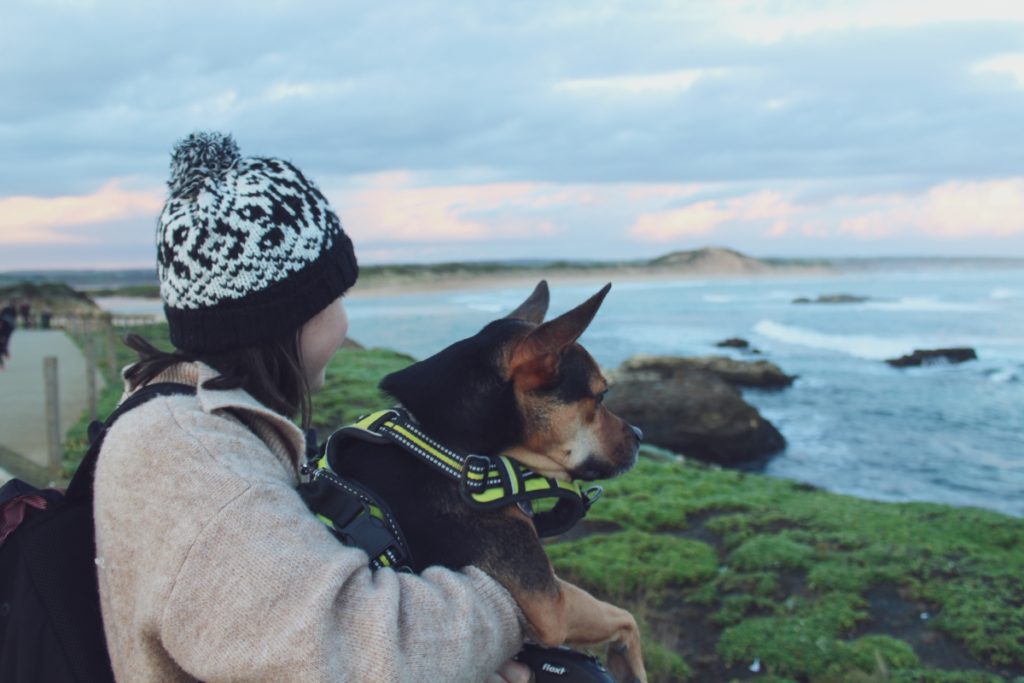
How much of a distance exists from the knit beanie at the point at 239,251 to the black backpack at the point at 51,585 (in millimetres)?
308

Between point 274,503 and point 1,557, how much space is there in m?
0.71

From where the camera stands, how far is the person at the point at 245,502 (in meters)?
1.87

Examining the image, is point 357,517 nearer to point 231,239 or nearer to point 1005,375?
point 231,239

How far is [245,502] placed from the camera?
6.50 ft

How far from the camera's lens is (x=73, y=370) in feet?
77.3

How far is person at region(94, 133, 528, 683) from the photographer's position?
6.14 feet

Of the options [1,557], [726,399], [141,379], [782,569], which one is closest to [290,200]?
[141,379]

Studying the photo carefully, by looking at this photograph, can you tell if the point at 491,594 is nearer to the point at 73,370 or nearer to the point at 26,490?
the point at 26,490

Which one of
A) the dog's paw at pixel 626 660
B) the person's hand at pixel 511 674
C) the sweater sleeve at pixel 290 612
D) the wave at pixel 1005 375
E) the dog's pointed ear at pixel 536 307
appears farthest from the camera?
the wave at pixel 1005 375

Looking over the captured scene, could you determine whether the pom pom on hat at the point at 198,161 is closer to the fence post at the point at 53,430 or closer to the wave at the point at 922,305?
the fence post at the point at 53,430

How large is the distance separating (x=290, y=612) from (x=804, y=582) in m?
6.70

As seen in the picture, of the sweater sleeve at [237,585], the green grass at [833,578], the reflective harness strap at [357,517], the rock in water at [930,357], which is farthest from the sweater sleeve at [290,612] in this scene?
the rock in water at [930,357]

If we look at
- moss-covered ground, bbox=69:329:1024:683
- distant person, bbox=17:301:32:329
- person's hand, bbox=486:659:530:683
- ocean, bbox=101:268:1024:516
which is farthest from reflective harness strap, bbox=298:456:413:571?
distant person, bbox=17:301:32:329

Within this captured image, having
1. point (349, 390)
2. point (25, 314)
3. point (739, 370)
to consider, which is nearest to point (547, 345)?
point (349, 390)
